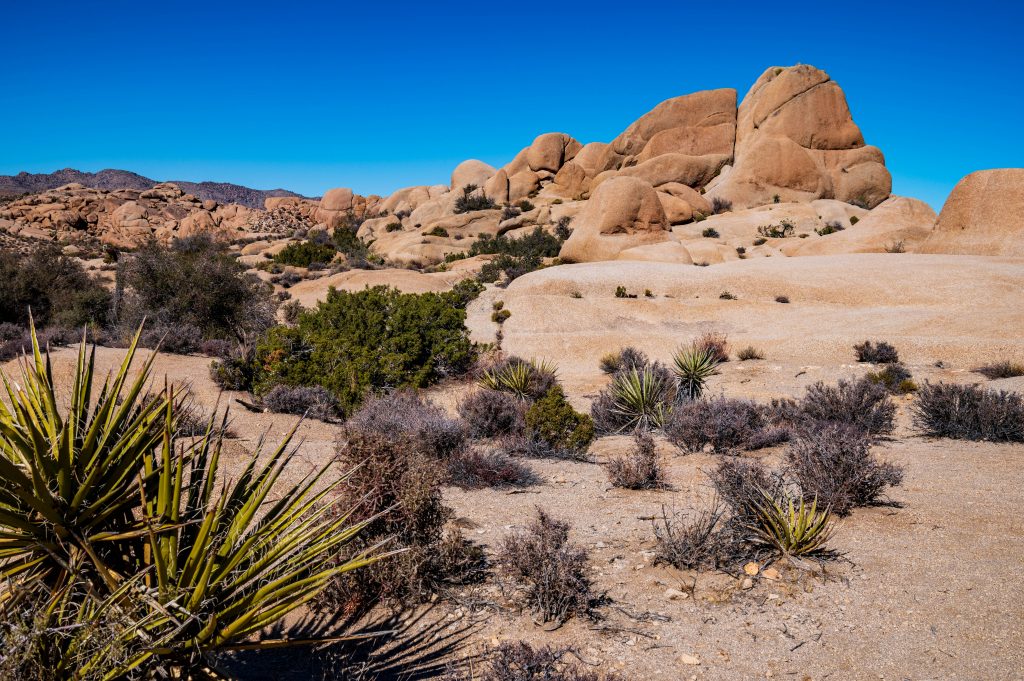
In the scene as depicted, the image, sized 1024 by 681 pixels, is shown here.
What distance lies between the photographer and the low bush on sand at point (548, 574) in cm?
417

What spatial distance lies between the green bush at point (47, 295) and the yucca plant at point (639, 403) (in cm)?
1890

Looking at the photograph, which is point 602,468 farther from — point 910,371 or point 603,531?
point 910,371

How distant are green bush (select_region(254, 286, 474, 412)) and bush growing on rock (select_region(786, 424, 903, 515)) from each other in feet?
26.8

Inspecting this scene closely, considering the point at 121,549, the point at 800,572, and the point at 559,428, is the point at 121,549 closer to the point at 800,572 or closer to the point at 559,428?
the point at 800,572

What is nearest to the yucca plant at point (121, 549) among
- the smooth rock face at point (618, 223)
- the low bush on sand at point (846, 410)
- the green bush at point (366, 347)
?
the low bush on sand at point (846, 410)

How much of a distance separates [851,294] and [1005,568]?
58.8 ft

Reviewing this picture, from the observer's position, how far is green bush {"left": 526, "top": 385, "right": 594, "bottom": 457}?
9.14m

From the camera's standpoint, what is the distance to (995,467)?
294 inches

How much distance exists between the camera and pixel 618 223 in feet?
103

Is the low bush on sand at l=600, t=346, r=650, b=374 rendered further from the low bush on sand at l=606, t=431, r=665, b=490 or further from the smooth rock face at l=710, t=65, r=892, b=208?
the smooth rock face at l=710, t=65, r=892, b=208

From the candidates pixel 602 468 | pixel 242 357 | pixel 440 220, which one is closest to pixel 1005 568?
pixel 602 468

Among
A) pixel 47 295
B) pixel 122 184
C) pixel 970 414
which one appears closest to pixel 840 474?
pixel 970 414

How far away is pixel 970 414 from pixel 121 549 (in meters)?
11.2

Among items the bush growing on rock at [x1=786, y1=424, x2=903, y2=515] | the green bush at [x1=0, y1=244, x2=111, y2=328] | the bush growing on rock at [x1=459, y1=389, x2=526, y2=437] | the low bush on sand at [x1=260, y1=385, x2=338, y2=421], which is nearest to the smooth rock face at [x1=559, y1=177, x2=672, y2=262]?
the bush growing on rock at [x1=459, y1=389, x2=526, y2=437]
